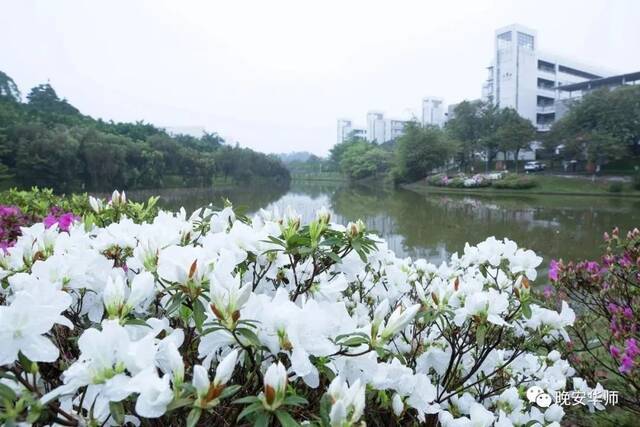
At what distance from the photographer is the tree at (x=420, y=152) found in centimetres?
2855

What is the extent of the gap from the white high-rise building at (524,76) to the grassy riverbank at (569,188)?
1239 cm

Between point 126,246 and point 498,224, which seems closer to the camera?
point 126,246

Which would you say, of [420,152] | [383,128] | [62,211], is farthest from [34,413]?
[383,128]

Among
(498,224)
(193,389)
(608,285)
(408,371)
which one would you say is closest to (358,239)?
(408,371)

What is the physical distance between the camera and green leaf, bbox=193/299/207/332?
0.61 m

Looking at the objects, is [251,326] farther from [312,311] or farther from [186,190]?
[186,190]

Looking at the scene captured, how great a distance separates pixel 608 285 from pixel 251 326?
204 cm

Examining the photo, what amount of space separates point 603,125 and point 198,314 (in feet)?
88.4

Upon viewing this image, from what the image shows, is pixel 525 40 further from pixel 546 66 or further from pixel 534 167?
pixel 534 167

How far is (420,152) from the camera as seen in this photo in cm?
2889

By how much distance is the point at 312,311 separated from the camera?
0.60 m

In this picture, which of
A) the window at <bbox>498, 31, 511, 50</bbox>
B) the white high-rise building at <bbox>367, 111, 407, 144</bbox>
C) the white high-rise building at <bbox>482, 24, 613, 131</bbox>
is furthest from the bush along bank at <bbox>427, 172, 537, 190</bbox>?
the white high-rise building at <bbox>367, 111, 407, 144</bbox>

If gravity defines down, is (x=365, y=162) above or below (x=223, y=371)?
above

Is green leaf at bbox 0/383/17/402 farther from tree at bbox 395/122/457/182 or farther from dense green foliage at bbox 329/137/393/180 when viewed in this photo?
dense green foliage at bbox 329/137/393/180
